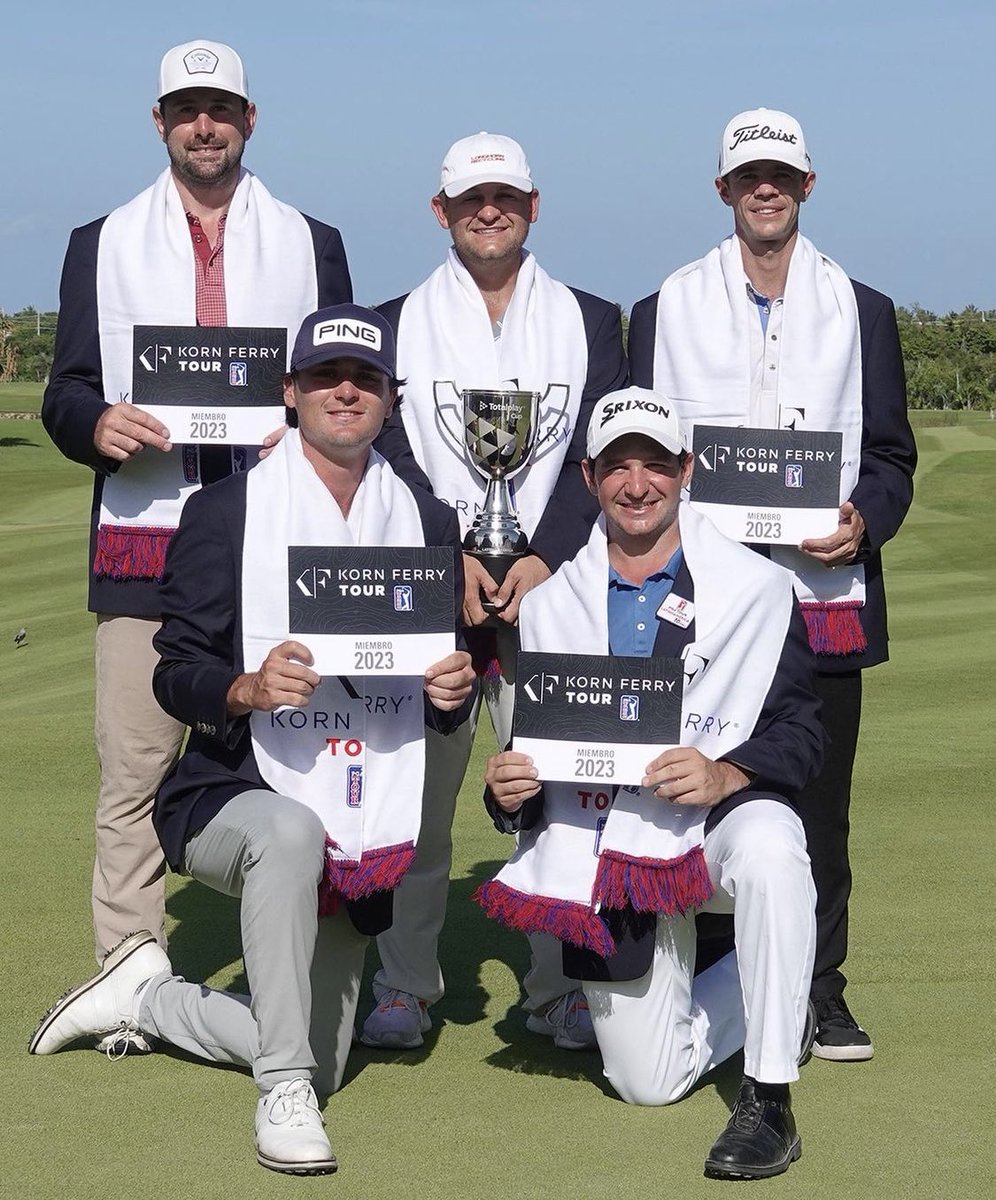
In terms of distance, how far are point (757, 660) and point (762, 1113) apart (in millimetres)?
1162

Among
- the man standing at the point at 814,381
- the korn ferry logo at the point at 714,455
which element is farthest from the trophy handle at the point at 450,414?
the korn ferry logo at the point at 714,455

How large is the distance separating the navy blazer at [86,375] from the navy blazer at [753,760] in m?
1.40

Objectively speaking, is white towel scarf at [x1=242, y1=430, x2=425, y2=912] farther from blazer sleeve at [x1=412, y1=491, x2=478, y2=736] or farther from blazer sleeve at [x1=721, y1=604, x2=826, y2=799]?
blazer sleeve at [x1=721, y1=604, x2=826, y2=799]

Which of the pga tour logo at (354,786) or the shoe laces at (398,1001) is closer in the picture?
the pga tour logo at (354,786)

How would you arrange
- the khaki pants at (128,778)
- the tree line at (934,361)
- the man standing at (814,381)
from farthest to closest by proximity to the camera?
1. the tree line at (934,361)
2. the khaki pants at (128,778)
3. the man standing at (814,381)

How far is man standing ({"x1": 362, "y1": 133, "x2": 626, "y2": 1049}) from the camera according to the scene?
17.9 feet

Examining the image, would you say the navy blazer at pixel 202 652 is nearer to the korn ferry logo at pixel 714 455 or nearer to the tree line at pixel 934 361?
the korn ferry logo at pixel 714 455

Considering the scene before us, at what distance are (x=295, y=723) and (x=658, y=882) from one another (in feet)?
3.36

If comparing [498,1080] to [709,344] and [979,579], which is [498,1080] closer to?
[709,344]


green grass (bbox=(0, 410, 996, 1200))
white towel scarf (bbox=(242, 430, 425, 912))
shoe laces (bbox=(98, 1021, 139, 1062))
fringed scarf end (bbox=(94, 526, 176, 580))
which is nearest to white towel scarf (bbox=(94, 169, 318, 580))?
fringed scarf end (bbox=(94, 526, 176, 580))

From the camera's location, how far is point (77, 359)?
568cm

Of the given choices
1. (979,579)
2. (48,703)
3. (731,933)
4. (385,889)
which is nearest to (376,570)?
(385,889)

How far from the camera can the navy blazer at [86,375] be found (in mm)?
5590

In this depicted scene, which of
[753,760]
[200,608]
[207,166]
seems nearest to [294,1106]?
[200,608]
